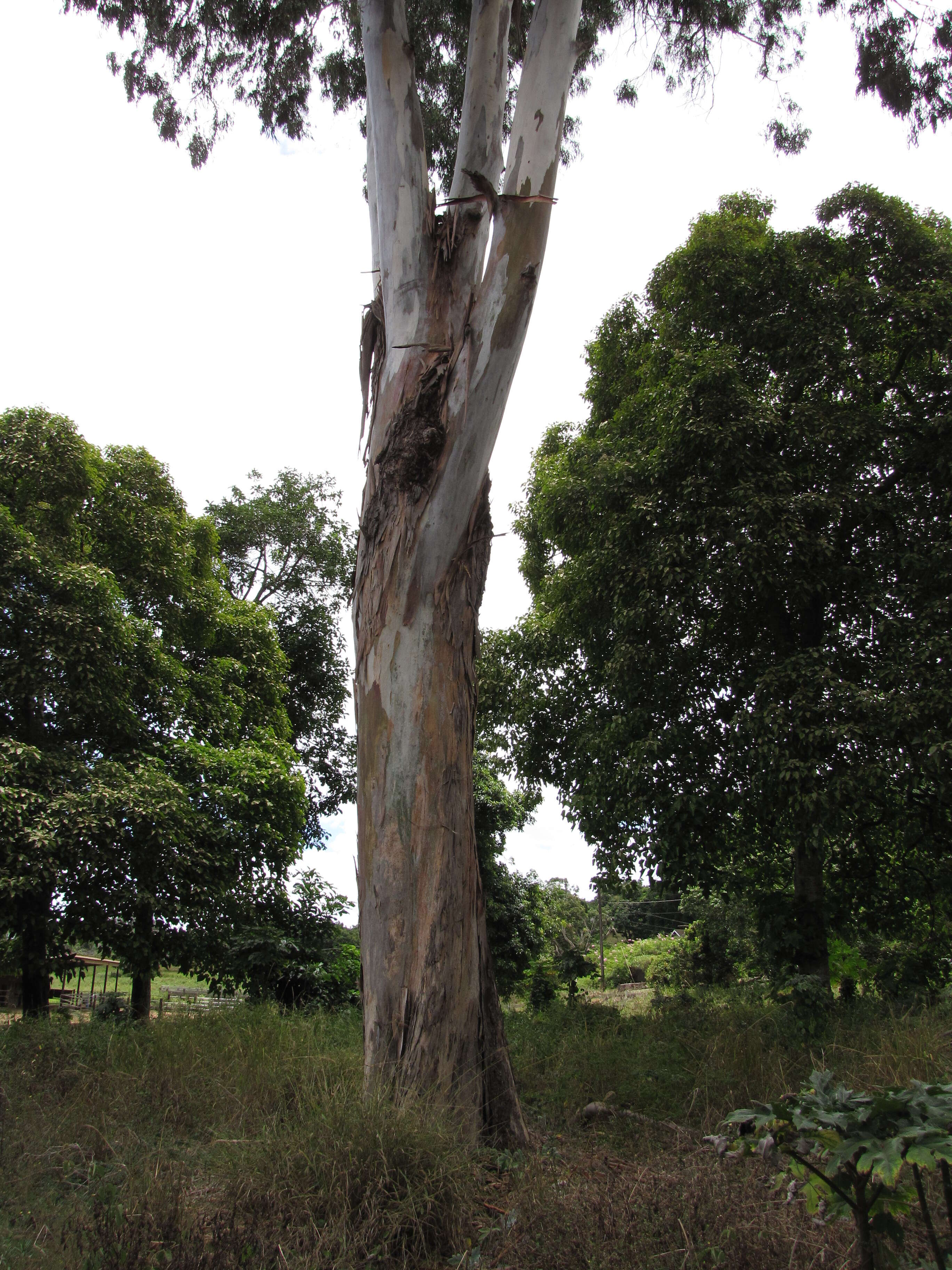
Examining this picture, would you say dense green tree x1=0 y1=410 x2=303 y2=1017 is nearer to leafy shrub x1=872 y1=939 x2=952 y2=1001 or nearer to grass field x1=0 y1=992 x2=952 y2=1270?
grass field x1=0 y1=992 x2=952 y2=1270

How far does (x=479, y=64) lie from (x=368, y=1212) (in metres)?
6.52

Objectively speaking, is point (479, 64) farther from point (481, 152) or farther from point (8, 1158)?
point (8, 1158)

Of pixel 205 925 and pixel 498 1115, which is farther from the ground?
pixel 205 925

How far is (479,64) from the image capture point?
5473 mm

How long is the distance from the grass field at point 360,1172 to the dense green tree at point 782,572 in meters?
2.54

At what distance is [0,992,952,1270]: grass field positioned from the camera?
101 inches

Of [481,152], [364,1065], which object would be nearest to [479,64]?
[481,152]

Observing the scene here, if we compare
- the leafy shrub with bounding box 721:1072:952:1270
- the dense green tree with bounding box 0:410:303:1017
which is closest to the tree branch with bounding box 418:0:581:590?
the leafy shrub with bounding box 721:1072:952:1270

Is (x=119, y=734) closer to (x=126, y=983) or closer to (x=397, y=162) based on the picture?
(x=397, y=162)

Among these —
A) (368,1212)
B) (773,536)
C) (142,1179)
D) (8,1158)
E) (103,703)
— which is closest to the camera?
(368,1212)

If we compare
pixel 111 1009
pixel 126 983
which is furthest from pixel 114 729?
pixel 126 983

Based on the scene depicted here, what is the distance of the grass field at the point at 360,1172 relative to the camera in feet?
8.39

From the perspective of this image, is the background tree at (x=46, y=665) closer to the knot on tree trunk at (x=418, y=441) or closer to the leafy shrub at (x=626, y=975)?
the knot on tree trunk at (x=418, y=441)

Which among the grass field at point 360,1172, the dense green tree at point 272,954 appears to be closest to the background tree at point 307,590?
the dense green tree at point 272,954
